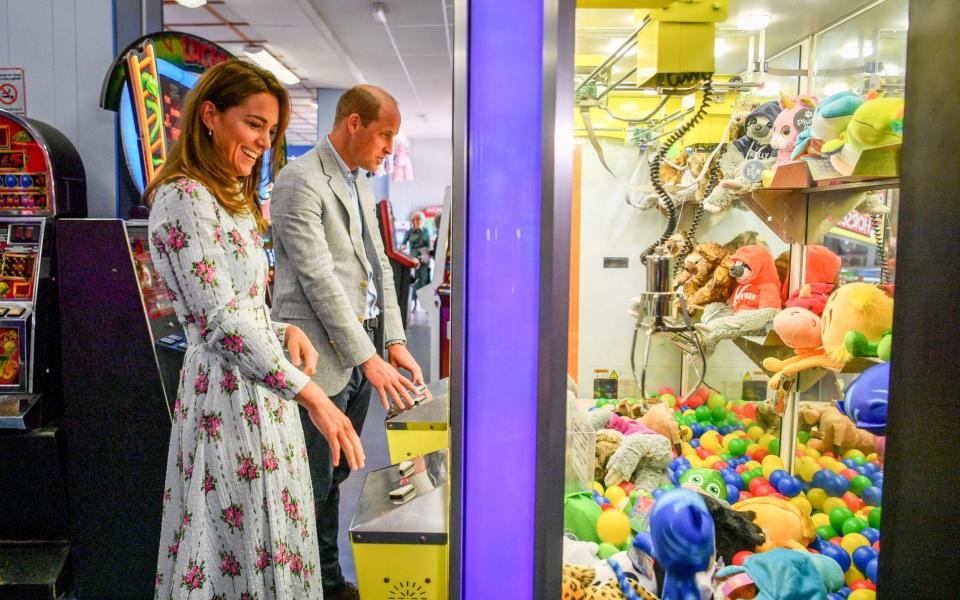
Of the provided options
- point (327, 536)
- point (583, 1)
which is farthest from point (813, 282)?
point (327, 536)

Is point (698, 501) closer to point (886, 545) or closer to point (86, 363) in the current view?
point (886, 545)

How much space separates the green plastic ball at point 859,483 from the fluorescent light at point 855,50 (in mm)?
1587

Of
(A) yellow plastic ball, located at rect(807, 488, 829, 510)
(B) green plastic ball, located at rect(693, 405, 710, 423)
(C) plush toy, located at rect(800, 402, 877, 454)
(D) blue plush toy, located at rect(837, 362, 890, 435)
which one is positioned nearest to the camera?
(D) blue plush toy, located at rect(837, 362, 890, 435)

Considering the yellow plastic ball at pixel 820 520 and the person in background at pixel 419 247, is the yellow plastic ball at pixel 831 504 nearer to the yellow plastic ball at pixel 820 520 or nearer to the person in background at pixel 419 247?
the yellow plastic ball at pixel 820 520

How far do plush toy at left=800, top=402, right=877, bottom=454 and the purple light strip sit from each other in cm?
188

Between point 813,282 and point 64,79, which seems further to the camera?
point 64,79

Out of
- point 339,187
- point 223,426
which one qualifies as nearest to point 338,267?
point 339,187

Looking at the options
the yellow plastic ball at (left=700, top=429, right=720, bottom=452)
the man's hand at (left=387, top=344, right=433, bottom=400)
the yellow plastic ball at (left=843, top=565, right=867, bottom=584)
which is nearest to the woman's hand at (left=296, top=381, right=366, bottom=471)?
the man's hand at (left=387, top=344, right=433, bottom=400)

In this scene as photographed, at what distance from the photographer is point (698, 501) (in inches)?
47.4

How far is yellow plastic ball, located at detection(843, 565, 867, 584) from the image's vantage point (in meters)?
1.71

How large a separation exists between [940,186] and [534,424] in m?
0.69

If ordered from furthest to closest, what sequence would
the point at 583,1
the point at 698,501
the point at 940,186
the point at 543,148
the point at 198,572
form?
the point at 583,1 → the point at 198,572 → the point at 698,501 → the point at 543,148 → the point at 940,186

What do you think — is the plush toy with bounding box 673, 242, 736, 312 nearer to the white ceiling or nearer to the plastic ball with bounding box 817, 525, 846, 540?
the white ceiling

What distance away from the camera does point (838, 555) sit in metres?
1.82
